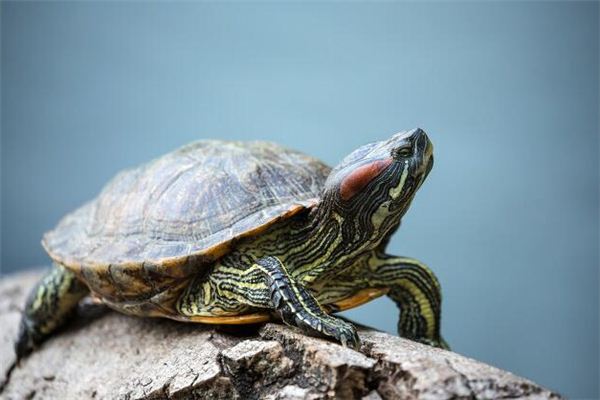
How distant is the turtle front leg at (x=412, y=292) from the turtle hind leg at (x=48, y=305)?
181cm

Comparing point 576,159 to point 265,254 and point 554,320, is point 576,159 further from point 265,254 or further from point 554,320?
point 265,254

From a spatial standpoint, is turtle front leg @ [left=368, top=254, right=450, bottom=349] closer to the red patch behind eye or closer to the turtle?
the turtle

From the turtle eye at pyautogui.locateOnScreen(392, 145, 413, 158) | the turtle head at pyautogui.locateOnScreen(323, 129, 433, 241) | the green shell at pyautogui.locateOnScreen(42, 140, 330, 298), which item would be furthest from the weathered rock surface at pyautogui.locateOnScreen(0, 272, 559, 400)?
the turtle eye at pyautogui.locateOnScreen(392, 145, 413, 158)

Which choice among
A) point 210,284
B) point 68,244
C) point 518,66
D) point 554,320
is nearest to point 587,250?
point 554,320

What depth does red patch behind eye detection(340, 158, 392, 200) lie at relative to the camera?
94.9 inches

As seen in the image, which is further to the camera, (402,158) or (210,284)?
(210,284)

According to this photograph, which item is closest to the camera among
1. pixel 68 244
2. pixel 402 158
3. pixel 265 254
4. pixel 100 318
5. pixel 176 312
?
pixel 402 158

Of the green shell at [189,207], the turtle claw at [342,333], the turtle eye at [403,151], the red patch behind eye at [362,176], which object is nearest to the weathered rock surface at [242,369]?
the turtle claw at [342,333]

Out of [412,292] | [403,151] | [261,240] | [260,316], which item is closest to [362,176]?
[403,151]

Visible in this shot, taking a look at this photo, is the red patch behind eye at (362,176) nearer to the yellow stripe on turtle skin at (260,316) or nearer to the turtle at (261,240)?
the turtle at (261,240)

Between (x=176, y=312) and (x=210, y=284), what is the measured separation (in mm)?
325

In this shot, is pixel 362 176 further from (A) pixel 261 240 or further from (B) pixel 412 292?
(B) pixel 412 292

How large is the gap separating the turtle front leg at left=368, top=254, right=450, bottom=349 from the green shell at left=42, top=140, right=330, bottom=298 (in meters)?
0.53

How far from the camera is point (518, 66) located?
5.46 metres
